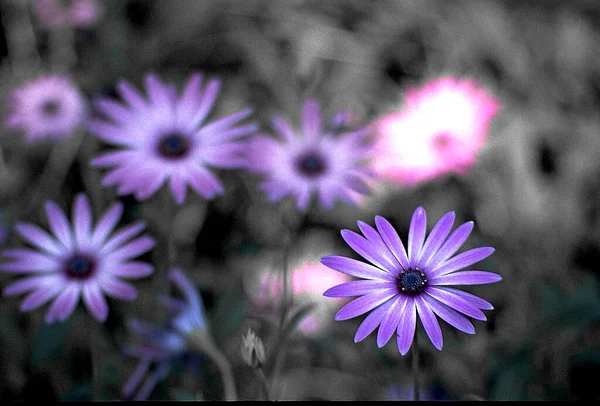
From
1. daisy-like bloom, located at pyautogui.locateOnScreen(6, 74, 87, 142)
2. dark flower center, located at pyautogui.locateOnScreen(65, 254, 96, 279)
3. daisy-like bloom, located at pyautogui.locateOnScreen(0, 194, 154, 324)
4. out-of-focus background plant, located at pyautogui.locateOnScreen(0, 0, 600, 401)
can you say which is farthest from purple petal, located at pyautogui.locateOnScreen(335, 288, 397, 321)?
daisy-like bloom, located at pyautogui.locateOnScreen(6, 74, 87, 142)

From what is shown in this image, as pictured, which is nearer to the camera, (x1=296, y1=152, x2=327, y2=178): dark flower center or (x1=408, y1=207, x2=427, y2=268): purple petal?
(x1=408, y1=207, x2=427, y2=268): purple petal

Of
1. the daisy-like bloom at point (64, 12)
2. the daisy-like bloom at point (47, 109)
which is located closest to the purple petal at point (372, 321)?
the daisy-like bloom at point (47, 109)

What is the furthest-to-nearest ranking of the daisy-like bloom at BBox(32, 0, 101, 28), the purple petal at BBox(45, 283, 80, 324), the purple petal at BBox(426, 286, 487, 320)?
the daisy-like bloom at BBox(32, 0, 101, 28) < the purple petal at BBox(45, 283, 80, 324) < the purple petal at BBox(426, 286, 487, 320)

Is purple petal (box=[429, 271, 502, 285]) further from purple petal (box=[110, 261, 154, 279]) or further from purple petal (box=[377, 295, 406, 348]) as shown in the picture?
purple petal (box=[110, 261, 154, 279])

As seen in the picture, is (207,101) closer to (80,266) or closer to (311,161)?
(311,161)

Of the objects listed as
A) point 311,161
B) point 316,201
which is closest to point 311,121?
point 311,161

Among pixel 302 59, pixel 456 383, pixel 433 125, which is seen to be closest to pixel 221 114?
pixel 302 59

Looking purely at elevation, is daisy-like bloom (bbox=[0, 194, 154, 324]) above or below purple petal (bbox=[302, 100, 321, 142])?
below
